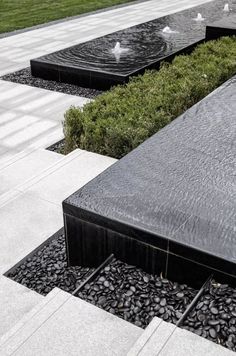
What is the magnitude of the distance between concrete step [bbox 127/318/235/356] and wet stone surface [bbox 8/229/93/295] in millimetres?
1021

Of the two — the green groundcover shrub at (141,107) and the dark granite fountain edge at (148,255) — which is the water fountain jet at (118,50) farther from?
the dark granite fountain edge at (148,255)

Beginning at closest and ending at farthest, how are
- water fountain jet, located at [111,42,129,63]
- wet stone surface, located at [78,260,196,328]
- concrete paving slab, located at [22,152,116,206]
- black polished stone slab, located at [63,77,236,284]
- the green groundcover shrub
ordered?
wet stone surface, located at [78,260,196,328] → black polished stone slab, located at [63,77,236,284] → concrete paving slab, located at [22,152,116,206] → the green groundcover shrub → water fountain jet, located at [111,42,129,63]

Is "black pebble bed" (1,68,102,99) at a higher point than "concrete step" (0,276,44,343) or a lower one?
lower

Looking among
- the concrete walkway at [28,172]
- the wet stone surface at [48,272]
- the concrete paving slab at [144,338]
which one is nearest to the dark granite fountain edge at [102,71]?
the concrete walkway at [28,172]

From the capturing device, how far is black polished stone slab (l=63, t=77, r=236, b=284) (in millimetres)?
3264

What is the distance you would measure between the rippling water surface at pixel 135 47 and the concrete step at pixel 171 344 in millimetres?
6013

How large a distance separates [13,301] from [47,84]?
20.0 feet

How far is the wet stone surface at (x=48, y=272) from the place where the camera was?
12.1 feet

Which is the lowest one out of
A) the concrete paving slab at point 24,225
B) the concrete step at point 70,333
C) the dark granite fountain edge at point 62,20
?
the dark granite fountain edge at point 62,20

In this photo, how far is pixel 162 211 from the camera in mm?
3539

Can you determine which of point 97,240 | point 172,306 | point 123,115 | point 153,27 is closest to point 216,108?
point 123,115

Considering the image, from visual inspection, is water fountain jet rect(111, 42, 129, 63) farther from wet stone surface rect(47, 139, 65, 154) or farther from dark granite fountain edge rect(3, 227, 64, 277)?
dark granite fountain edge rect(3, 227, 64, 277)

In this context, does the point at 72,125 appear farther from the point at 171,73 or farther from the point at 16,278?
the point at 16,278

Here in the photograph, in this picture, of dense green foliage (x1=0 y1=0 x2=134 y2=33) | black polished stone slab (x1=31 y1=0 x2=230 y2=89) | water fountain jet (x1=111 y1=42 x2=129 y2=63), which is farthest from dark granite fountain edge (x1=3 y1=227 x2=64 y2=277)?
dense green foliage (x1=0 y1=0 x2=134 y2=33)
